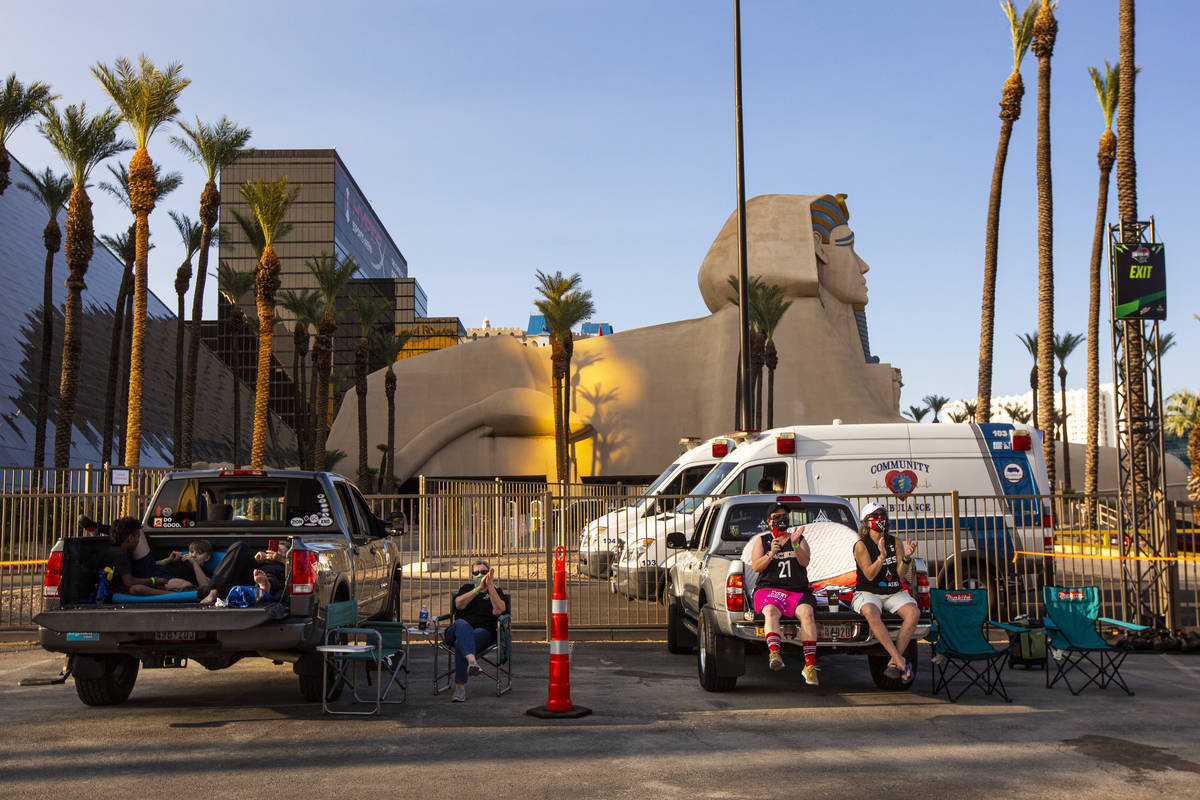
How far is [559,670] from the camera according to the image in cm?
799

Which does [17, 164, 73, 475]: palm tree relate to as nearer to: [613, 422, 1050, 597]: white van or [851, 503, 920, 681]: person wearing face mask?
[613, 422, 1050, 597]: white van

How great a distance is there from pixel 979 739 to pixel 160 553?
6.42m

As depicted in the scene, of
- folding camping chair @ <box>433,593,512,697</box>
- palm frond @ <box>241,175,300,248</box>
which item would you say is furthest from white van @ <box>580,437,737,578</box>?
palm frond @ <box>241,175,300,248</box>

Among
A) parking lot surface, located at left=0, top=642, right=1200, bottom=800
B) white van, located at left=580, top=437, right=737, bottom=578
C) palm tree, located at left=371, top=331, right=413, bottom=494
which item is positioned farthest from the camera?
palm tree, located at left=371, top=331, right=413, bottom=494

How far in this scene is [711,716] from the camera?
312 inches

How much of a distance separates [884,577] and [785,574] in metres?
0.84

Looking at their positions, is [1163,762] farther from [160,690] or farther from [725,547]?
[160,690]

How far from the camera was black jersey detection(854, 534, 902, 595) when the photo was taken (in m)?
8.66

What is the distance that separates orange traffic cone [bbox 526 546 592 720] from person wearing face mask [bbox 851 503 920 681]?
94.7 inches

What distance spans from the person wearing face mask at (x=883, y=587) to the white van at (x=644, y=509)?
13.9 ft

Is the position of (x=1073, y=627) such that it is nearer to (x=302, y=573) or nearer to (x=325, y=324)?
(x=302, y=573)

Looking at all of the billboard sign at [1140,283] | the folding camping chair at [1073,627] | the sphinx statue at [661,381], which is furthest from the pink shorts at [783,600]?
the sphinx statue at [661,381]

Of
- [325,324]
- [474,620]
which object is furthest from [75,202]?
[474,620]

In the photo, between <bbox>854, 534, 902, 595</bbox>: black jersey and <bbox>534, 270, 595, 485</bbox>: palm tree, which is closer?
<bbox>854, 534, 902, 595</bbox>: black jersey
